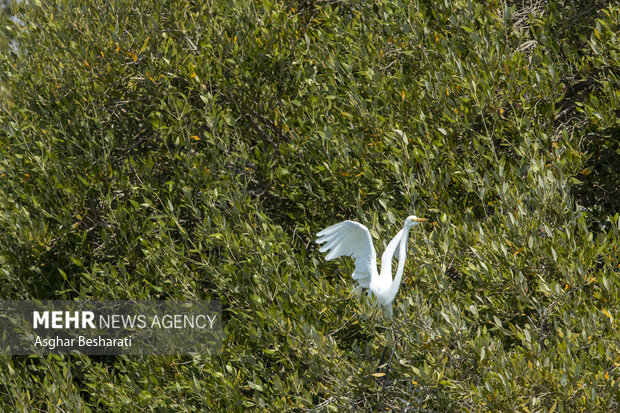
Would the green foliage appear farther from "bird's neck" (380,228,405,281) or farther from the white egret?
"bird's neck" (380,228,405,281)

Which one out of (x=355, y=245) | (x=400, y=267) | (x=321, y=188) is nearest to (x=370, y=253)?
(x=355, y=245)

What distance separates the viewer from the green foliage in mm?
6379

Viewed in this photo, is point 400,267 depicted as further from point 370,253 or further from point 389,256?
point 370,253

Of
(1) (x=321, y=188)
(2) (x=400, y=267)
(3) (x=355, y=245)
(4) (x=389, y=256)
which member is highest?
(1) (x=321, y=188)

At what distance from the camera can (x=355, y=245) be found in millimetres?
6398

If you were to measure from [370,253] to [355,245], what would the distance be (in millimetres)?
187

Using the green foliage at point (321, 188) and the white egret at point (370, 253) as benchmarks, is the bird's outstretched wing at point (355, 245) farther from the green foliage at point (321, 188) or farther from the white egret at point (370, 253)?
the green foliage at point (321, 188)

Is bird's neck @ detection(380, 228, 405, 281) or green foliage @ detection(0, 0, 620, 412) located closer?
bird's neck @ detection(380, 228, 405, 281)

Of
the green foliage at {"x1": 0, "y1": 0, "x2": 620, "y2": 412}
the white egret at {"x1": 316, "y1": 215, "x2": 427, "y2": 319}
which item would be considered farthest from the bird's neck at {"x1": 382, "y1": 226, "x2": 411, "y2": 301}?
the green foliage at {"x1": 0, "y1": 0, "x2": 620, "y2": 412}

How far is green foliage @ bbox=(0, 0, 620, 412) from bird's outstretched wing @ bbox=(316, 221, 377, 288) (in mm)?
304

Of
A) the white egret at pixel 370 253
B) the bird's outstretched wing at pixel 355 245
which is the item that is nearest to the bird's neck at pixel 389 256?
the white egret at pixel 370 253

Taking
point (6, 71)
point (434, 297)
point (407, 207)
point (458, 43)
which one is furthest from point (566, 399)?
point (6, 71)

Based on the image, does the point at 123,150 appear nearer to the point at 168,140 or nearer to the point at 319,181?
the point at 168,140

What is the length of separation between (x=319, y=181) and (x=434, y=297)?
6.57ft
